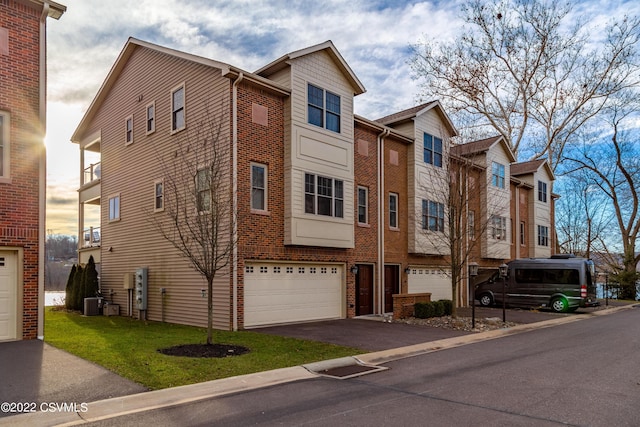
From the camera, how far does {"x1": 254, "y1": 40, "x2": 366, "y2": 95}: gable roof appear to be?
1633cm

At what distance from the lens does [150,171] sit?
1847 centimetres

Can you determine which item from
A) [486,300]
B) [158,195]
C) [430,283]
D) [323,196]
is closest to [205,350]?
[323,196]

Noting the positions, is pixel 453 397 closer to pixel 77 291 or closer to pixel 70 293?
pixel 77 291

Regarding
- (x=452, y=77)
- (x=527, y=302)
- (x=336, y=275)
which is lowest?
(x=527, y=302)

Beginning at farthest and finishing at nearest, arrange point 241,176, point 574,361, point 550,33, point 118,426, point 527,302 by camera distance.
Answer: point 550,33 → point 527,302 → point 241,176 → point 574,361 → point 118,426

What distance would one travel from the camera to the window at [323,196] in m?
16.8

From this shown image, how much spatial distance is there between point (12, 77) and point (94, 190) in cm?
1137

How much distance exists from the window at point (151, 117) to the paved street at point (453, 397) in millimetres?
12990

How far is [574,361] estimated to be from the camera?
424 inches

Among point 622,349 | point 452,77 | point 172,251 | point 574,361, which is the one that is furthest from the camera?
point 452,77

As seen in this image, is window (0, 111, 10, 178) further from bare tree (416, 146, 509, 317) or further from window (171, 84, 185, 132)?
bare tree (416, 146, 509, 317)

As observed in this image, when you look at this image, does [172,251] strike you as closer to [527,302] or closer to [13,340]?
[13,340]

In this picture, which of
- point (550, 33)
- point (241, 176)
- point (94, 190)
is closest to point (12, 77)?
point (241, 176)

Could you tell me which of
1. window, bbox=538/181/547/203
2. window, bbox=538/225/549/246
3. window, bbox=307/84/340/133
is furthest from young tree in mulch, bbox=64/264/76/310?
window, bbox=538/181/547/203
